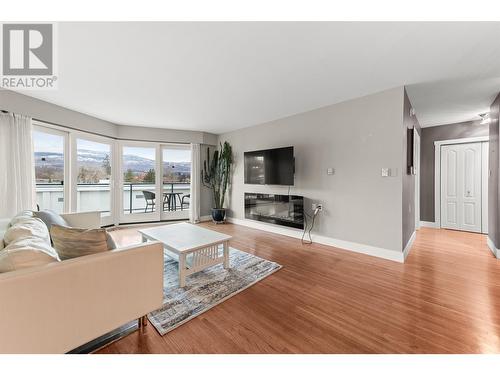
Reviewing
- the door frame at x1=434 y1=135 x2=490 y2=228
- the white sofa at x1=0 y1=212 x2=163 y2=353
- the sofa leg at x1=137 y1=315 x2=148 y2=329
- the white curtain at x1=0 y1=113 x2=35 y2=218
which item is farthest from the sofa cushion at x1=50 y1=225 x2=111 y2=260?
the door frame at x1=434 y1=135 x2=490 y2=228

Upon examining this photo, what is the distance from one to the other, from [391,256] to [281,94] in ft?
9.20

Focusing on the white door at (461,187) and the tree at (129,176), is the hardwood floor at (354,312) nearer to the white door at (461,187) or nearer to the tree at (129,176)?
the white door at (461,187)

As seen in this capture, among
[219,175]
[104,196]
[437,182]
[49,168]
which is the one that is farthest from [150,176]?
[437,182]

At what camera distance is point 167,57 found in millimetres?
2074

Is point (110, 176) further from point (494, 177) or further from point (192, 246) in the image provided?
point (494, 177)

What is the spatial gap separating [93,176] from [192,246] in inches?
139

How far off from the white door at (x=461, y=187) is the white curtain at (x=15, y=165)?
7.81 meters

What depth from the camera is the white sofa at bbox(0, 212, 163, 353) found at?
1004 mm

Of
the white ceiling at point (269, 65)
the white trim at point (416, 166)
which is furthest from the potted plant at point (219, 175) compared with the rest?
the white trim at point (416, 166)

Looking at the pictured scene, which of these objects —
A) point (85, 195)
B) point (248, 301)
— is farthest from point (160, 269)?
point (85, 195)

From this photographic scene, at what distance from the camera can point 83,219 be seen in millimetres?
2979

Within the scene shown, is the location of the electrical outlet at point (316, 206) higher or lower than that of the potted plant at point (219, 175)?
lower

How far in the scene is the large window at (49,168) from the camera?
3.41m
